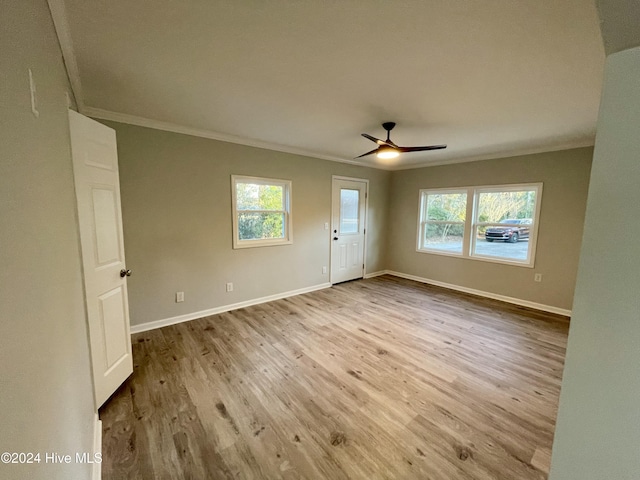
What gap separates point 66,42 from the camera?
59.8 inches

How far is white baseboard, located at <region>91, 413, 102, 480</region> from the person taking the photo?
1.33 m

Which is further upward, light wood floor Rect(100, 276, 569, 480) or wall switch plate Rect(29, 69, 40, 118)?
wall switch plate Rect(29, 69, 40, 118)

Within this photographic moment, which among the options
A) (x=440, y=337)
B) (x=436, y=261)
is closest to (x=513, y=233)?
(x=436, y=261)

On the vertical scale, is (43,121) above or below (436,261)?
above

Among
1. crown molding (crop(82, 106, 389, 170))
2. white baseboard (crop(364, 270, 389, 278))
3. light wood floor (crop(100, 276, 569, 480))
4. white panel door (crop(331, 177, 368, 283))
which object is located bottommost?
light wood floor (crop(100, 276, 569, 480))

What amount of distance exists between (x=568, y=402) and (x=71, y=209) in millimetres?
2200

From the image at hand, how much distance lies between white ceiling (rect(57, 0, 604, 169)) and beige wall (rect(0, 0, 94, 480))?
2.29 feet

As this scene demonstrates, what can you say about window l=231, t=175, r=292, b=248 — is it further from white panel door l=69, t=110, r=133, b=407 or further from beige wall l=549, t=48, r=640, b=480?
beige wall l=549, t=48, r=640, b=480

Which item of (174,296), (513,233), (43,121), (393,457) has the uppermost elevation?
(43,121)

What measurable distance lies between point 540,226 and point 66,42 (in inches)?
213

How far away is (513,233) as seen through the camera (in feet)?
13.4

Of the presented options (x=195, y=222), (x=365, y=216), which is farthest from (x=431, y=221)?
(x=195, y=222)

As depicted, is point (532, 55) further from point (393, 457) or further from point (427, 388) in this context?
point (393, 457)

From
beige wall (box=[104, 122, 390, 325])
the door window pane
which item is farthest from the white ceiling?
the door window pane
